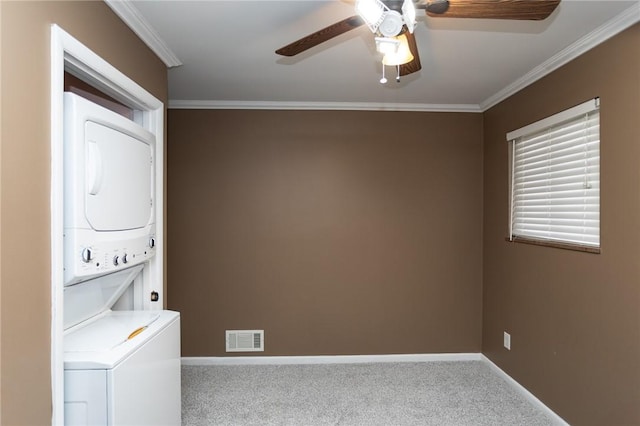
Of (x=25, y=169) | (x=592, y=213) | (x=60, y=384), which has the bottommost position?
(x=60, y=384)

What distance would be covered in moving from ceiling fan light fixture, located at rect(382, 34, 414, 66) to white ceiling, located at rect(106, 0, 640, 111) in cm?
29

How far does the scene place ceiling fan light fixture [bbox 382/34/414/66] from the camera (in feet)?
5.40

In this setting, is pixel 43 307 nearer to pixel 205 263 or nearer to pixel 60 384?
pixel 60 384

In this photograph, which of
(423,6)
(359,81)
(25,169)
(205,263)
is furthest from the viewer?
(205,263)

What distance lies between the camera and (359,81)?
3.03 metres

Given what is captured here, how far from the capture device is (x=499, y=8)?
4.65 feet

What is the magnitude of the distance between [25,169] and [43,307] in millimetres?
469

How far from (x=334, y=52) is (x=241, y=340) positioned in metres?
2.53

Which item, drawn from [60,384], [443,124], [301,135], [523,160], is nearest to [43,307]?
[60,384]

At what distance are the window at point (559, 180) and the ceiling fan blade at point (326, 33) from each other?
1548 millimetres

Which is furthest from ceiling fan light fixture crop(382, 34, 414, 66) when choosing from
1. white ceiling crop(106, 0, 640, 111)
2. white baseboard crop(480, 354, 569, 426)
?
white baseboard crop(480, 354, 569, 426)

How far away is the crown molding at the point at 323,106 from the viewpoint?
359 cm

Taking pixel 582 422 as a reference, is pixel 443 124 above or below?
above

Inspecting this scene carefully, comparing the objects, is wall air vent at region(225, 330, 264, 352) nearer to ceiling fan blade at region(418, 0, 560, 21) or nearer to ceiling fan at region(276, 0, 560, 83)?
ceiling fan at region(276, 0, 560, 83)
